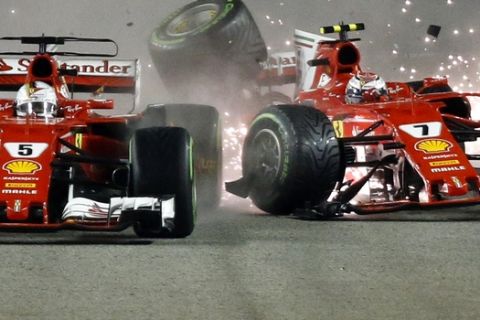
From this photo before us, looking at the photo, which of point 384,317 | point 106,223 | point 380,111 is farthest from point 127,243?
point 380,111

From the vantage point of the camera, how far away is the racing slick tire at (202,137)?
27.7ft

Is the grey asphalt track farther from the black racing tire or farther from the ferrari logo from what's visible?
the ferrari logo

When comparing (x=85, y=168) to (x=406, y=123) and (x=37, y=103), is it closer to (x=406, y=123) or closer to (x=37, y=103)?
(x=37, y=103)

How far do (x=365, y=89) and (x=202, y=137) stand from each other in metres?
2.13

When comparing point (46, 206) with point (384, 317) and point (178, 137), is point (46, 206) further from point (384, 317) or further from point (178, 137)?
point (384, 317)

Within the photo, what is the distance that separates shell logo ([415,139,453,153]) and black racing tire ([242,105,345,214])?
79 centimetres

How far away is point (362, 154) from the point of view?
906 centimetres

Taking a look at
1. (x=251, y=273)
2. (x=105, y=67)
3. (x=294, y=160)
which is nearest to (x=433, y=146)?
(x=294, y=160)

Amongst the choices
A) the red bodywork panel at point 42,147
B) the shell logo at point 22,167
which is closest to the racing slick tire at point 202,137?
the red bodywork panel at point 42,147

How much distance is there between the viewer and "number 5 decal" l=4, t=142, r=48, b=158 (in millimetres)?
6629

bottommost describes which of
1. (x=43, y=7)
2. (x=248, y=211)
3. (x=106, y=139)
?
(x=248, y=211)

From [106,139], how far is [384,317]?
4.58 m

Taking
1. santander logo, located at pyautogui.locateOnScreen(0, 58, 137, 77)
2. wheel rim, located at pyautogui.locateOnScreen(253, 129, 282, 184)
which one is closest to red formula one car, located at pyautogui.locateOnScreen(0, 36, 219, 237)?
wheel rim, located at pyautogui.locateOnScreen(253, 129, 282, 184)

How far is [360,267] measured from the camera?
526 cm
